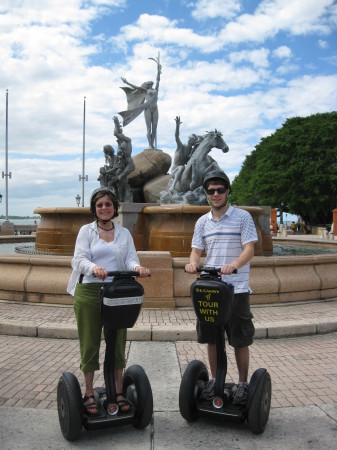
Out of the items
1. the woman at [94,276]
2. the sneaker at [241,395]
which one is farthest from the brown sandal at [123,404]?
the sneaker at [241,395]

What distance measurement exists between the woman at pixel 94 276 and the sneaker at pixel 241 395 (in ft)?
2.58

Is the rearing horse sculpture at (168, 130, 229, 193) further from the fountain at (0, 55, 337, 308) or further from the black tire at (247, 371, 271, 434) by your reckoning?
the black tire at (247, 371, 271, 434)

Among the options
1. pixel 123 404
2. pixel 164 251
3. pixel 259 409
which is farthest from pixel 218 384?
pixel 164 251

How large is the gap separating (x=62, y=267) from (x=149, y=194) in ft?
34.9

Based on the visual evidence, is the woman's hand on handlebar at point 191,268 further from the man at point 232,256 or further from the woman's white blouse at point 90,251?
the woman's white blouse at point 90,251

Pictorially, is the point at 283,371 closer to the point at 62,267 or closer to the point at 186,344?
the point at 186,344

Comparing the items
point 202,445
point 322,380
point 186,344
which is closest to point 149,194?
point 186,344

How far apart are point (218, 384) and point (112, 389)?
77 centimetres

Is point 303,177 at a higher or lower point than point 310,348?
higher

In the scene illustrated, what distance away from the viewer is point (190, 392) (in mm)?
3422

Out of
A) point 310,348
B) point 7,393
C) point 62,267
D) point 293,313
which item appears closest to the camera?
point 7,393

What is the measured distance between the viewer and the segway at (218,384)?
319cm

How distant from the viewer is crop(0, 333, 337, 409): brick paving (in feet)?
13.2

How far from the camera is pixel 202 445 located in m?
3.16
